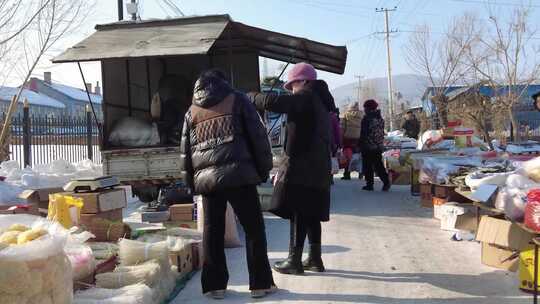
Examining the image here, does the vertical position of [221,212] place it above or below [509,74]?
below

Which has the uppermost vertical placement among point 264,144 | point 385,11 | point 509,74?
point 385,11

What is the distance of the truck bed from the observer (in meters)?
9.06

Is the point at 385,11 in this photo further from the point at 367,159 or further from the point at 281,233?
the point at 281,233

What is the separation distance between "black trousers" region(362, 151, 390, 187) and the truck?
75.1 inches

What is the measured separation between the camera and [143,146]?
9.55 metres

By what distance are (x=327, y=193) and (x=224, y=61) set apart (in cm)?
757

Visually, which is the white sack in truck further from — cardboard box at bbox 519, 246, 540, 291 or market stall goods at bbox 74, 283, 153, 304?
cardboard box at bbox 519, 246, 540, 291

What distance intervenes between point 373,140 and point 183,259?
20.9ft

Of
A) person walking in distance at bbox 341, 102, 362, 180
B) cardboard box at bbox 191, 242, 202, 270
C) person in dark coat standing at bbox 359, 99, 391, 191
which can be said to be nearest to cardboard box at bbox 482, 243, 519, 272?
cardboard box at bbox 191, 242, 202, 270

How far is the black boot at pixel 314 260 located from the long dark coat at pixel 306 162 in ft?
1.01

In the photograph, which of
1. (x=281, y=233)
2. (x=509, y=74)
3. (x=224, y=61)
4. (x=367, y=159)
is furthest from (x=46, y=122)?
(x=509, y=74)

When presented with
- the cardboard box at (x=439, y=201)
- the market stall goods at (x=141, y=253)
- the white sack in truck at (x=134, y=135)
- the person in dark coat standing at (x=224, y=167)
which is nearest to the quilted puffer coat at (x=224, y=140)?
the person in dark coat standing at (x=224, y=167)

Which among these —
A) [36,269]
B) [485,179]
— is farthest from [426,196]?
[36,269]

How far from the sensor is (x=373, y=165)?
36.6 feet
